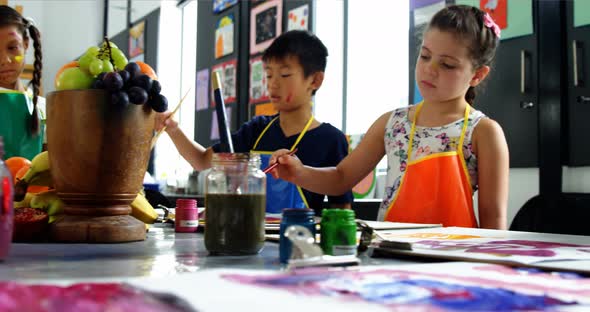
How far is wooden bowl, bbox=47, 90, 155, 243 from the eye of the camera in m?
0.76

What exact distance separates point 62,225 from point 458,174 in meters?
1.01

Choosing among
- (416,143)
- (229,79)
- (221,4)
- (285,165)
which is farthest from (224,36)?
(285,165)

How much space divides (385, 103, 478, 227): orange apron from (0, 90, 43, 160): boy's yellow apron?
1.09 meters

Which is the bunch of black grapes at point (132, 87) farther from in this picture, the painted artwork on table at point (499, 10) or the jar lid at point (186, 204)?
the painted artwork on table at point (499, 10)

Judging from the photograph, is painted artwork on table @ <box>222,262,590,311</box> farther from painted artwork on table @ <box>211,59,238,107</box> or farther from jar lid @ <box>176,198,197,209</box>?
painted artwork on table @ <box>211,59,238,107</box>

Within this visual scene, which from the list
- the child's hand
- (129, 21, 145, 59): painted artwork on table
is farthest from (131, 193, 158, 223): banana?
(129, 21, 145, 59): painted artwork on table

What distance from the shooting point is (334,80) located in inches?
157

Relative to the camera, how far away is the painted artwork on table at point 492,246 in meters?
0.63

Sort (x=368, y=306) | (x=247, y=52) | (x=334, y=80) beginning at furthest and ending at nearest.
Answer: (x=247, y=52) < (x=334, y=80) < (x=368, y=306)

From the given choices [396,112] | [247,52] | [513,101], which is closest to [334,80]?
[247,52]

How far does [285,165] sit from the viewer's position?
4.56 ft

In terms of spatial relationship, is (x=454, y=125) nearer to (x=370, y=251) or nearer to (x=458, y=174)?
(x=458, y=174)

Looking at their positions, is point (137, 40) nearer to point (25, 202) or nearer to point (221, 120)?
point (25, 202)

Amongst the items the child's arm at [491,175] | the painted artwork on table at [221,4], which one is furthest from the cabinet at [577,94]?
the painted artwork on table at [221,4]
